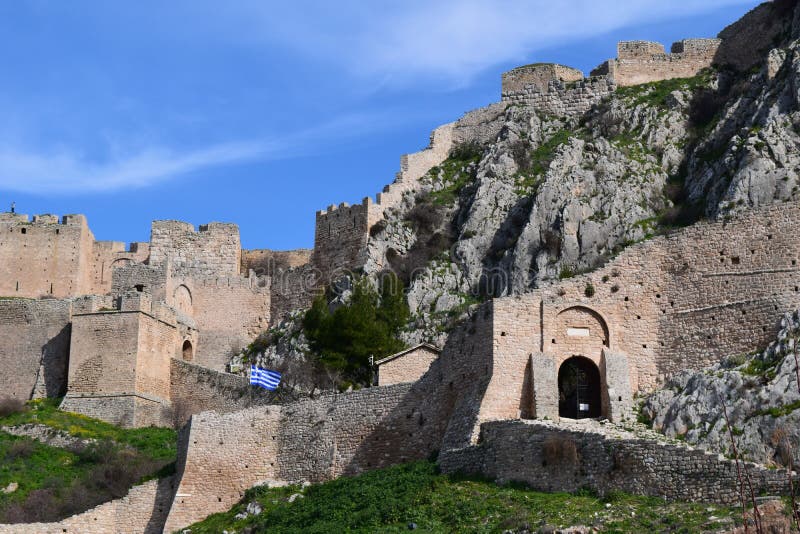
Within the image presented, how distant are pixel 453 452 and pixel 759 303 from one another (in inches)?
326

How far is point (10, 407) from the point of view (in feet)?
170

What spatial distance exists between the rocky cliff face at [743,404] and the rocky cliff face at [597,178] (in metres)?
12.8

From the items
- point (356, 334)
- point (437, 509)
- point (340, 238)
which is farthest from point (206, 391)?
point (437, 509)

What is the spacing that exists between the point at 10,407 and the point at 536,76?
92.3 feet

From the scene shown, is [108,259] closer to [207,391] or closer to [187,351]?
[187,351]

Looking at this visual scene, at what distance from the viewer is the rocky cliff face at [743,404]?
28328mm

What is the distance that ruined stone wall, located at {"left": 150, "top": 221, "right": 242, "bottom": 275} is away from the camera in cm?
6397

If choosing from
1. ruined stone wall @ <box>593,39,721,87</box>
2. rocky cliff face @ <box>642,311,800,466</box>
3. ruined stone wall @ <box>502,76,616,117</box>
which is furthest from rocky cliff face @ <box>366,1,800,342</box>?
rocky cliff face @ <box>642,311,800,466</box>

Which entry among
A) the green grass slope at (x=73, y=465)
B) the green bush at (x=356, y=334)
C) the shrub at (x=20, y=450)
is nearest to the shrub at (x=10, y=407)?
the green grass slope at (x=73, y=465)

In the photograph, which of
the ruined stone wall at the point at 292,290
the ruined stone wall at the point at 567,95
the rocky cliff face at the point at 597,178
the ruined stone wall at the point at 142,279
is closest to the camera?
the rocky cliff face at the point at 597,178

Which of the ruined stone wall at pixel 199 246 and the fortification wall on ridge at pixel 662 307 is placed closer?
the fortification wall on ridge at pixel 662 307

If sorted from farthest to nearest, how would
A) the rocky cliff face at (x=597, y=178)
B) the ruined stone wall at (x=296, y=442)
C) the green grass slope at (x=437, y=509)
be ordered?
the rocky cliff face at (x=597, y=178) → the ruined stone wall at (x=296, y=442) → the green grass slope at (x=437, y=509)

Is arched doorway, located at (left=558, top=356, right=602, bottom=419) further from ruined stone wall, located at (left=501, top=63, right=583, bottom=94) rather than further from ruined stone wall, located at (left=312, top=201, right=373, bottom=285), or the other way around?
ruined stone wall, located at (left=501, top=63, right=583, bottom=94)

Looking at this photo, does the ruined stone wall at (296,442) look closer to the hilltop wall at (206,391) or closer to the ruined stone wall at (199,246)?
the hilltop wall at (206,391)
